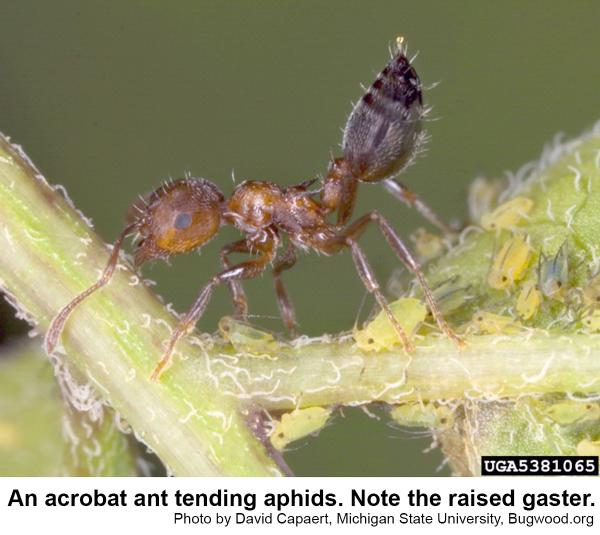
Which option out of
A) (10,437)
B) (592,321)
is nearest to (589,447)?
(592,321)

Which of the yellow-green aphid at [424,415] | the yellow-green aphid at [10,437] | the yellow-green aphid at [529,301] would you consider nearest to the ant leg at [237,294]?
the yellow-green aphid at [424,415]

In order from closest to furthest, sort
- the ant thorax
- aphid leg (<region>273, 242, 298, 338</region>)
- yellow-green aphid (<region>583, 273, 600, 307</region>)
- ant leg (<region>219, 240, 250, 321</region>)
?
yellow-green aphid (<region>583, 273, 600, 307</region>) < ant leg (<region>219, 240, 250, 321</region>) < aphid leg (<region>273, 242, 298, 338</region>) < the ant thorax

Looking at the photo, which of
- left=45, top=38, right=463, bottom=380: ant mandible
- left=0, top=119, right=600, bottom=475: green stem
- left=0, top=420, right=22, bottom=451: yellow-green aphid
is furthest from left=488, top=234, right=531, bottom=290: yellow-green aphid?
left=0, top=420, right=22, bottom=451: yellow-green aphid

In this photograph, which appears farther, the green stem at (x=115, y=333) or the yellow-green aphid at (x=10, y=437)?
the yellow-green aphid at (x=10, y=437)

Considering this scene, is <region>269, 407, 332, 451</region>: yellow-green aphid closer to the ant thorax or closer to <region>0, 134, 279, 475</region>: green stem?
<region>0, 134, 279, 475</region>: green stem

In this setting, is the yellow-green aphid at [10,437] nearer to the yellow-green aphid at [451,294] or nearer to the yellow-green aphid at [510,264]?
the yellow-green aphid at [451,294]

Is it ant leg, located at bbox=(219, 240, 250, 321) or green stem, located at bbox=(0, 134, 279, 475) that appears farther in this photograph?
ant leg, located at bbox=(219, 240, 250, 321)

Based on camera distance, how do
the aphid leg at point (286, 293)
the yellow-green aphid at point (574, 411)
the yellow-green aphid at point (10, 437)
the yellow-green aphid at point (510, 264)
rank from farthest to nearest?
the aphid leg at point (286, 293)
the yellow-green aphid at point (10, 437)
the yellow-green aphid at point (510, 264)
the yellow-green aphid at point (574, 411)
